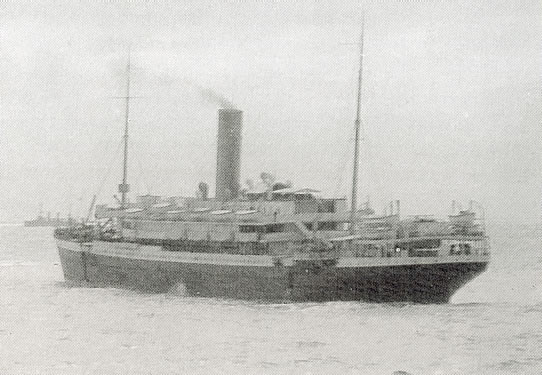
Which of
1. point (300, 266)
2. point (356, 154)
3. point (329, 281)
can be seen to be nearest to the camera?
point (329, 281)

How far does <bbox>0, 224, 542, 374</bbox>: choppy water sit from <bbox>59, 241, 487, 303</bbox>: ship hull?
0.68m

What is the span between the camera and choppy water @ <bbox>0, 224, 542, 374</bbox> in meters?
19.3

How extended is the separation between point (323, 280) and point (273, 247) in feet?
13.5

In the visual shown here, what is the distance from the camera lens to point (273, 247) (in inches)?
1344

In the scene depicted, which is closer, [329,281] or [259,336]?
[259,336]

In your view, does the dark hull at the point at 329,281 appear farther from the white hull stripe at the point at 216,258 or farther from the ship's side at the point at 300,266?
the white hull stripe at the point at 216,258

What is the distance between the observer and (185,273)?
1390 inches

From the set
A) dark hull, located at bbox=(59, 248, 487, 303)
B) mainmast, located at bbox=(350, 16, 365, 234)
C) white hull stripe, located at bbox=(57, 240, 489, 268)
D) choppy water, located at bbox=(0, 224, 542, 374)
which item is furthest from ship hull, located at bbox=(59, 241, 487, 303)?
mainmast, located at bbox=(350, 16, 365, 234)

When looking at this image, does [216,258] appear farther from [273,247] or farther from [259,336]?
[259,336]

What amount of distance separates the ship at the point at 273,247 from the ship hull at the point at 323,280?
39 mm

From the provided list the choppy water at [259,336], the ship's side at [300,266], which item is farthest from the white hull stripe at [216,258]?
the choppy water at [259,336]

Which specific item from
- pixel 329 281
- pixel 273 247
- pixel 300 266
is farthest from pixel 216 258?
pixel 329 281

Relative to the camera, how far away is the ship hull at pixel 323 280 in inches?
1190

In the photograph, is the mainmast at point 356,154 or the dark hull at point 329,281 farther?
the mainmast at point 356,154
